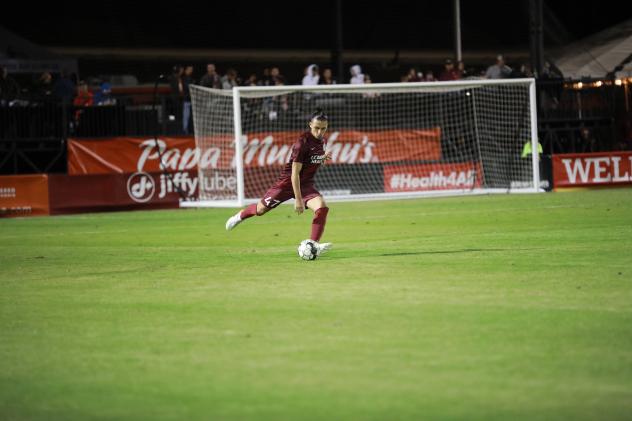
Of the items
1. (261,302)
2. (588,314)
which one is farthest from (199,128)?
(588,314)

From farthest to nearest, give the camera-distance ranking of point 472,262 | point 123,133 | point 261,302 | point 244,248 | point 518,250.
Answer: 1. point 123,133
2. point 244,248
3. point 518,250
4. point 472,262
5. point 261,302

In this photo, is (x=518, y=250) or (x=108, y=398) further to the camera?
(x=518, y=250)

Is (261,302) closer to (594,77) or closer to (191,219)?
(191,219)

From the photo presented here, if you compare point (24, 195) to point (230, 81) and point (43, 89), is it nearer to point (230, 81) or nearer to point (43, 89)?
point (43, 89)

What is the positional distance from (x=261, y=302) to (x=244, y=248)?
5868 mm

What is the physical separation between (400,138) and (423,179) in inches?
50.3

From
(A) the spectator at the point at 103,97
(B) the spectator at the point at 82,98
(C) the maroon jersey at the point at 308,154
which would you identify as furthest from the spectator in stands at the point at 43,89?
(C) the maroon jersey at the point at 308,154

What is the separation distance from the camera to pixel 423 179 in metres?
29.1

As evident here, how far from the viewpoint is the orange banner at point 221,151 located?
27031mm

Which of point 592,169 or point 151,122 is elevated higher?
point 151,122

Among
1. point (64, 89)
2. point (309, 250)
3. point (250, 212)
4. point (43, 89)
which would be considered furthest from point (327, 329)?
point (43, 89)

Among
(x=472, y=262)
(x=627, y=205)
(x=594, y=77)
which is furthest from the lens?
(x=594, y=77)

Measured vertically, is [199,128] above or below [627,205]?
above

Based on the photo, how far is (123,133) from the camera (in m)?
27.8
